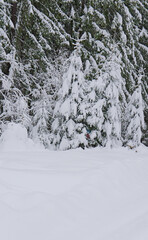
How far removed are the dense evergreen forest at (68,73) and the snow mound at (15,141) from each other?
5.16ft

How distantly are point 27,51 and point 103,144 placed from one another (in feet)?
17.7

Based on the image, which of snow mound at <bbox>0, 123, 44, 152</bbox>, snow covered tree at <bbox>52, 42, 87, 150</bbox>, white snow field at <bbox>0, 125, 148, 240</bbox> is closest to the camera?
white snow field at <bbox>0, 125, 148, 240</bbox>

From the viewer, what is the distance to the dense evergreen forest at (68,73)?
8195 mm

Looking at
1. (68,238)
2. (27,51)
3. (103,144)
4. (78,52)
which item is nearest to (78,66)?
(78,52)

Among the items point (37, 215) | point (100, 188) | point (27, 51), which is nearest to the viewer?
point (37, 215)

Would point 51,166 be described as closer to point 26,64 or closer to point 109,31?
point 26,64

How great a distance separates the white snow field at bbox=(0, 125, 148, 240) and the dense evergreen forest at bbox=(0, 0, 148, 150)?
4.00 metres

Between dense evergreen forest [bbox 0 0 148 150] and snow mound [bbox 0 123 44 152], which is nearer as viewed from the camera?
snow mound [bbox 0 123 44 152]

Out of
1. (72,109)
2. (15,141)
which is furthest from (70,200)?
(72,109)

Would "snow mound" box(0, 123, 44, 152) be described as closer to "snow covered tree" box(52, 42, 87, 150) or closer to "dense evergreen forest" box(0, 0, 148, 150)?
"dense evergreen forest" box(0, 0, 148, 150)

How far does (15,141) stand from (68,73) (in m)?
3.72

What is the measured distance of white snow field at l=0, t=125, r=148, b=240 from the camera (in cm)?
212

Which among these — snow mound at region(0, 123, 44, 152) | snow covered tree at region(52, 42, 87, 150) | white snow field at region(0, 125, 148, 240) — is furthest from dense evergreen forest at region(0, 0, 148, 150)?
white snow field at region(0, 125, 148, 240)

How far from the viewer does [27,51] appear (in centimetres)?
954
